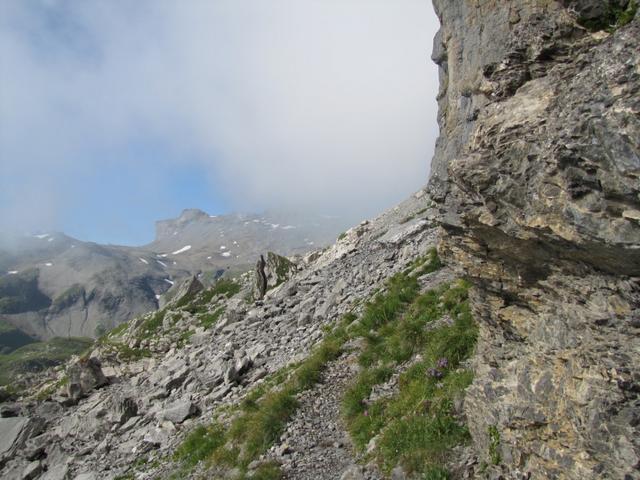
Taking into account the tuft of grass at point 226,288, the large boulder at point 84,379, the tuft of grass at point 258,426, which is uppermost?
the tuft of grass at point 258,426

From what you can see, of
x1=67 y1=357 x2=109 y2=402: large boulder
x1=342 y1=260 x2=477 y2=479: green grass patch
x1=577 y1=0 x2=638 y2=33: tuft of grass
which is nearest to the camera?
x1=577 y1=0 x2=638 y2=33: tuft of grass

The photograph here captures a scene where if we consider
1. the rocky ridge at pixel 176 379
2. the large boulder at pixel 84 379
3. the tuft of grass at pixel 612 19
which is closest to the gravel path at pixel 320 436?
the rocky ridge at pixel 176 379

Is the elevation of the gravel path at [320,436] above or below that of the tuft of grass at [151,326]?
above

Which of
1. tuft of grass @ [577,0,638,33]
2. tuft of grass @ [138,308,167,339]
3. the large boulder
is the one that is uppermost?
tuft of grass @ [577,0,638,33]

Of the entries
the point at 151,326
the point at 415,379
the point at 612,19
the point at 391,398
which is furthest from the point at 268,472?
the point at 151,326

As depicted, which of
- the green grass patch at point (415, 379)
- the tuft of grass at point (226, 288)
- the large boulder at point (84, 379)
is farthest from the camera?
the tuft of grass at point (226, 288)

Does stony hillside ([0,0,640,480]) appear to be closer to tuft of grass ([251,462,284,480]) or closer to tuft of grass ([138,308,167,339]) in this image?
tuft of grass ([251,462,284,480])

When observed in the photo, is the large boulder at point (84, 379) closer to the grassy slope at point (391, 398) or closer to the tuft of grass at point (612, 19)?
the grassy slope at point (391, 398)

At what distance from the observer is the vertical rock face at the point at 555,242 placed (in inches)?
219

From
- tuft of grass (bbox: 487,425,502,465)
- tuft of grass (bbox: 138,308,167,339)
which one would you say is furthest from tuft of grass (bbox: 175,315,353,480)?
tuft of grass (bbox: 138,308,167,339)

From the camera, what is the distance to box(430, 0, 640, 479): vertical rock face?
5.56 metres

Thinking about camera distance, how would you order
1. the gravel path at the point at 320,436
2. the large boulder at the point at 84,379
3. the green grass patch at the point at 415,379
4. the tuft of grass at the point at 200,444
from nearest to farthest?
the green grass patch at the point at 415,379
the gravel path at the point at 320,436
the tuft of grass at the point at 200,444
the large boulder at the point at 84,379

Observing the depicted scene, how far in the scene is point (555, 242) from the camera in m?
6.43

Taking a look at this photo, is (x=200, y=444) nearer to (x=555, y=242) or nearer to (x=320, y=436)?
(x=320, y=436)
